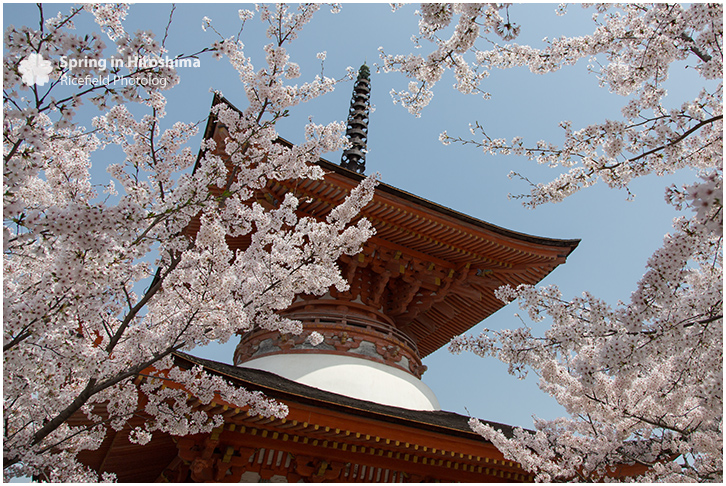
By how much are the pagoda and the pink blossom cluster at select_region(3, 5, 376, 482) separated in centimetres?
48

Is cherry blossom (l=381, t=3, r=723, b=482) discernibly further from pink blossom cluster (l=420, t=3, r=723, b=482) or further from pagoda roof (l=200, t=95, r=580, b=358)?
pagoda roof (l=200, t=95, r=580, b=358)

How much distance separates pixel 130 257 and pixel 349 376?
4.73 metres

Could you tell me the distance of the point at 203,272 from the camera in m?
3.66

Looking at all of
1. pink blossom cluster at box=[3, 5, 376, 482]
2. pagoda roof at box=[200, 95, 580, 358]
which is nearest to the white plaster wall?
pagoda roof at box=[200, 95, 580, 358]

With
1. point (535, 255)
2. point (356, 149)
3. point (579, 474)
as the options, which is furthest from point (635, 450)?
point (356, 149)

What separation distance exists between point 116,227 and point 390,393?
568cm

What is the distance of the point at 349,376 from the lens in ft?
23.2

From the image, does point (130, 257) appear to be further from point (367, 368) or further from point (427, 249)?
point (427, 249)

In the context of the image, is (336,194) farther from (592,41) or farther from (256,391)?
(592,41)

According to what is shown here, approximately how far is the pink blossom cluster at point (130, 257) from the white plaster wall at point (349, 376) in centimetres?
255

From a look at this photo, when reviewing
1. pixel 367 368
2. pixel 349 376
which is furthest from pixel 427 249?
pixel 349 376

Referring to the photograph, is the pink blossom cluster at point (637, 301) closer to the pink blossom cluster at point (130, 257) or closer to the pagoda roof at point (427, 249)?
the pink blossom cluster at point (130, 257)

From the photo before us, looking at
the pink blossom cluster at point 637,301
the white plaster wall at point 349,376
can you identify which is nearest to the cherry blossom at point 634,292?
the pink blossom cluster at point 637,301

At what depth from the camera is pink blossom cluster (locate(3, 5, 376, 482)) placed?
2.41 m
